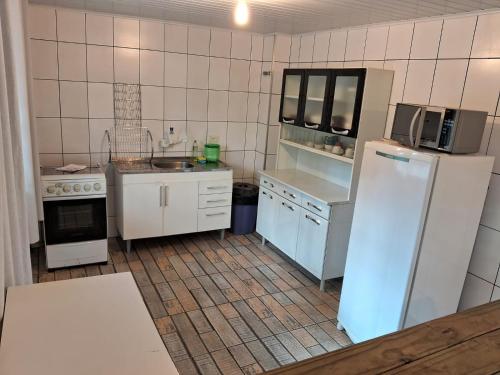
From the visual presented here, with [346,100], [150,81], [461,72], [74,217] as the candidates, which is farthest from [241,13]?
[74,217]

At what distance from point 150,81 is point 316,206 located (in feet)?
7.02

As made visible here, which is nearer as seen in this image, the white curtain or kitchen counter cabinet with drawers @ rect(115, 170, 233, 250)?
the white curtain

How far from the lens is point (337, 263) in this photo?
3.38 m

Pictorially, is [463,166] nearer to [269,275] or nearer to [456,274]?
[456,274]

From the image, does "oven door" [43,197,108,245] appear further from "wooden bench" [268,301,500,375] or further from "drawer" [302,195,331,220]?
"wooden bench" [268,301,500,375]

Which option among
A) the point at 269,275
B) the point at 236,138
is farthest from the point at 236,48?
the point at 269,275

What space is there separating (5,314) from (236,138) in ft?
11.4

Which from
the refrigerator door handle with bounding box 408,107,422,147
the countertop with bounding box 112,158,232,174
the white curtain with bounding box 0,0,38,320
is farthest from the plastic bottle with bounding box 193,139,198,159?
the white curtain with bounding box 0,0,38,320

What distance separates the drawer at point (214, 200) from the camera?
13.3 feet

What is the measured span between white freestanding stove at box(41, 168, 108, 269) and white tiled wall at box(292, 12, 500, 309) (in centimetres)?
260

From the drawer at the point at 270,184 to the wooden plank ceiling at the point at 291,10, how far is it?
4.95 feet

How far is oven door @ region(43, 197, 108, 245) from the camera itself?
3.30m

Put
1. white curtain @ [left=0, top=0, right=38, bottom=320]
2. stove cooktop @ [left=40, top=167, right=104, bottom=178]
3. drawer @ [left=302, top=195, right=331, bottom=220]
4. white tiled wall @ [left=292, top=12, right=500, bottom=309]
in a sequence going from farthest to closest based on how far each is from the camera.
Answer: stove cooktop @ [left=40, top=167, right=104, bottom=178] → drawer @ [left=302, top=195, right=331, bottom=220] → white tiled wall @ [left=292, top=12, right=500, bottom=309] → white curtain @ [left=0, top=0, right=38, bottom=320]

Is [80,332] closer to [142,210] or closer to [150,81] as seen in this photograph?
[142,210]
